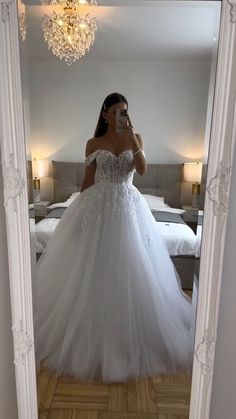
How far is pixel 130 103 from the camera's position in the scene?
990mm

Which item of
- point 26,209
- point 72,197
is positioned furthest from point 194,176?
point 26,209

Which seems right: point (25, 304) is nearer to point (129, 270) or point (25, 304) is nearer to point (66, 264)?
point (66, 264)

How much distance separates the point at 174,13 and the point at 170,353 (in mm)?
1190

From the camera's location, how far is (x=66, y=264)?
1175mm

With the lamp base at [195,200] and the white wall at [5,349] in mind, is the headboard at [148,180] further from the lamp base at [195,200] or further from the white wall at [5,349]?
the white wall at [5,349]

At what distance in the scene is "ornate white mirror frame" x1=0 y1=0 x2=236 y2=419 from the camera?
2.64 ft

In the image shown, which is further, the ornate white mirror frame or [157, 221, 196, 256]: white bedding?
[157, 221, 196, 256]: white bedding

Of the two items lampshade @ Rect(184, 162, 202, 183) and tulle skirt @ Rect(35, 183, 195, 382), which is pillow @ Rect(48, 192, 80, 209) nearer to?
tulle skirt @ Rect(35, 183, 195, 382)

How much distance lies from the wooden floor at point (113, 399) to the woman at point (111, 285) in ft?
0.13

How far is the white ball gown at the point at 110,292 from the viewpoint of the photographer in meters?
1.10

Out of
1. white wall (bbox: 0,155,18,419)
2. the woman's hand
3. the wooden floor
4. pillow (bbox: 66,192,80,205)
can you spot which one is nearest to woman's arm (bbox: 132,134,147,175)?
the woman's hand

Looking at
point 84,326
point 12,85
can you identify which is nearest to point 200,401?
point 84,326

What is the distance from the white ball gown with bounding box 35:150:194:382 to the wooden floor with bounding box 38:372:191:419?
0.04 m

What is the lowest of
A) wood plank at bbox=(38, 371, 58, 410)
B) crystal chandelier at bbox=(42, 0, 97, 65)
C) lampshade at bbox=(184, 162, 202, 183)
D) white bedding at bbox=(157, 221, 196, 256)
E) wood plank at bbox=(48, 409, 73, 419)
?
wood plank at bbox=(48, 409, 73, 419)
